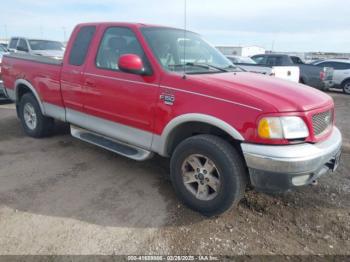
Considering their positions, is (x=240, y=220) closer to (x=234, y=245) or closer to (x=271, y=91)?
(x=234, y=245)

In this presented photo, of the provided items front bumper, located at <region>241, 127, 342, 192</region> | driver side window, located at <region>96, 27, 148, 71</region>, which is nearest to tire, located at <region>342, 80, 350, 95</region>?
front bumper, located at <region>241, 127, 342, 192</region>

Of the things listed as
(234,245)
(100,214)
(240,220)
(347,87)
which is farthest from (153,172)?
(347,87)

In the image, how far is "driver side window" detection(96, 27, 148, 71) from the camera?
3938 mm

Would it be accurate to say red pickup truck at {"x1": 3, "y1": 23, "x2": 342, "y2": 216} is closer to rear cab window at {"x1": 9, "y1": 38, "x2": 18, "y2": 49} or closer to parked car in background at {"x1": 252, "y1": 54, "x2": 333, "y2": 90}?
parked car in background at {"x1": 252, "y1": 54, "x2": 333, "y2": 90}

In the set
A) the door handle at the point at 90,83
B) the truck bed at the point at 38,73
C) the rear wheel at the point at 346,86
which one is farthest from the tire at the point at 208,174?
the rear wheel at the point at 346,86

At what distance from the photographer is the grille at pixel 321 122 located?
313 centimetres

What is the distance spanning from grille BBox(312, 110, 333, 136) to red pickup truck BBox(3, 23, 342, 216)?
10mm

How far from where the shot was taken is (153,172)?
14.7ft

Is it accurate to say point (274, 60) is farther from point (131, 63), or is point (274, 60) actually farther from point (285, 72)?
point (131, 63)

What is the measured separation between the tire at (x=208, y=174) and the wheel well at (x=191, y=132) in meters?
0.12

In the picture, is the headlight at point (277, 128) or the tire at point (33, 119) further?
the tire at point (33, 119)

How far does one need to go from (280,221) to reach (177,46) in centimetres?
231

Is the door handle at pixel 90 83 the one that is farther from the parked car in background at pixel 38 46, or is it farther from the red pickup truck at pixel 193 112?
A: the parked car in background at pixel 38 46

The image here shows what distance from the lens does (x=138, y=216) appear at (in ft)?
11.0
